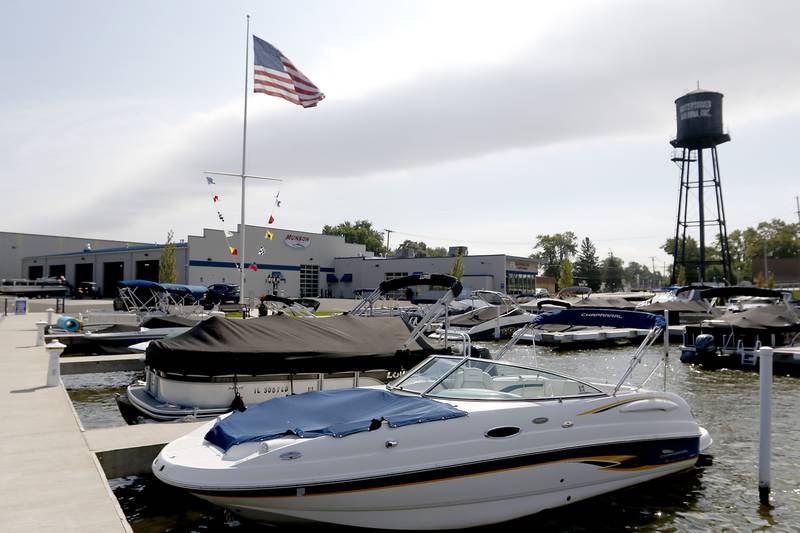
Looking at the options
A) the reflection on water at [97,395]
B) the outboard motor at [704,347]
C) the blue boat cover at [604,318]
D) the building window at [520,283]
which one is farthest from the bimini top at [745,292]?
the building window at [520,283]

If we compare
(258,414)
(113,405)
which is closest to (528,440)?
(258,414)

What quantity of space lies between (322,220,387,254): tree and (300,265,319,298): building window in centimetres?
4503

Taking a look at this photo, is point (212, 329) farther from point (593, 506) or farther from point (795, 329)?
point (795, 329)

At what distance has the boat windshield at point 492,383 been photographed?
6598 millimetres

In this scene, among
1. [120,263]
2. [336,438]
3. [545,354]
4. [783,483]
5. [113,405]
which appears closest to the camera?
[336,438]

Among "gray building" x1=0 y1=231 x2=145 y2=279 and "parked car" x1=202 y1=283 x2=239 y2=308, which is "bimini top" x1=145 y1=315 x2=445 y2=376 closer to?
"parked car" x1=202 y1=283 x2=239 y2=308

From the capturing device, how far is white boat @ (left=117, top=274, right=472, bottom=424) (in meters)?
8.79

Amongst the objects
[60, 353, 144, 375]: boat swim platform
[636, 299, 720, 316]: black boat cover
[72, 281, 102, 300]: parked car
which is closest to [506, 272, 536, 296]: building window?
[636, 299, 720, 316]: black boat cover

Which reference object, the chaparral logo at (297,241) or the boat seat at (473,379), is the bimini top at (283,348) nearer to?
the boat seat at (473,379)

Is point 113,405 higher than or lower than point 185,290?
lower

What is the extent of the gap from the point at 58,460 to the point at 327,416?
3.18m

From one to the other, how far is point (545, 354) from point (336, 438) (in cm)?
1883

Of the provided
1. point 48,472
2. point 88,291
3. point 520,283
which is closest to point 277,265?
point 88,291

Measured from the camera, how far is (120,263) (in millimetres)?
55250
